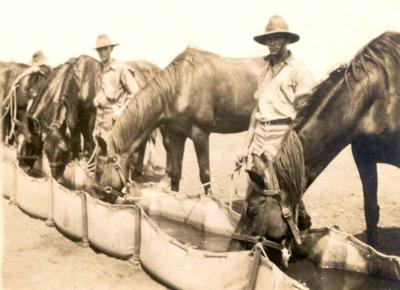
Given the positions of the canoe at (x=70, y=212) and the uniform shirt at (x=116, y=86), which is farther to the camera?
the uniform shirt at (x=116, y=86)

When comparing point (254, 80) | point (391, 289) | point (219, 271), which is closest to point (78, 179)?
point (254, 80)

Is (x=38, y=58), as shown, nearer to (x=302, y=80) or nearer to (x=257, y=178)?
(x=302, y=80)

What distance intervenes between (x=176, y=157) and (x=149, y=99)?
1025 mm

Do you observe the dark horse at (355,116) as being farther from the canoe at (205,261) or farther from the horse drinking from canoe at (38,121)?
the horse drinking from canoe at (38,121)

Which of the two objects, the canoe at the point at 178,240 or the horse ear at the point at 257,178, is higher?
the horse ear at the point at 257,178

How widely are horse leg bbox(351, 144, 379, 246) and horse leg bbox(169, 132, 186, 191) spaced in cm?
287

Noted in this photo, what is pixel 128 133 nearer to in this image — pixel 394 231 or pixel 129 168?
pixel 129 168

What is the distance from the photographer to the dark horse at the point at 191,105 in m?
6.52

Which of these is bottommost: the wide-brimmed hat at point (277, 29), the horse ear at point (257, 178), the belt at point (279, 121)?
the horse ear at point (257, 178)

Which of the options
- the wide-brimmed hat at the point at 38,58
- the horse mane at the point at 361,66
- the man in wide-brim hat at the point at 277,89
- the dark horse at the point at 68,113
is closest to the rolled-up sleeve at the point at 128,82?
the dark horse at the point at 68,113

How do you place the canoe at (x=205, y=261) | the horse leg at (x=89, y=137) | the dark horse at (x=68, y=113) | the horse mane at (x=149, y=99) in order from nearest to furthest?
1. the canoe at (x=205, y=261)
2. the horse mane at (x=149, y=99)
3. the dark horse at (x=68, y=113)
4. the horse leg at (x=89, y=137)

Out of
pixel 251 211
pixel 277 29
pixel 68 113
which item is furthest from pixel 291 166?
pixel 68 113

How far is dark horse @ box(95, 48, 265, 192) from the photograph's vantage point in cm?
652

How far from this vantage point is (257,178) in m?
3.59
